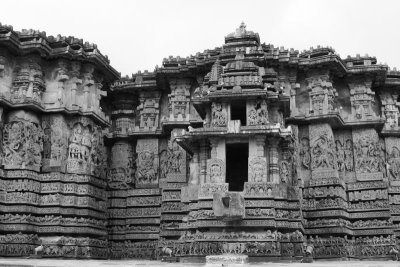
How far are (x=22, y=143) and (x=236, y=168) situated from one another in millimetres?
9267

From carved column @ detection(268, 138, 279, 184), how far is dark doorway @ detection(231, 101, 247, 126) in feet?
6.76

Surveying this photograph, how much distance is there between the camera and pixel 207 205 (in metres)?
18.5

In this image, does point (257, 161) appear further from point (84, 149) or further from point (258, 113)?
point (84, 149)

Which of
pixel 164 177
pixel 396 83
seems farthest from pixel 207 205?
pixel 396 83

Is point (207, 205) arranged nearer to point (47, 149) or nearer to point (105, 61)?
point (47, 149)

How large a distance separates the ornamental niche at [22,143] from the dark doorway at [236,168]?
8.29 metres

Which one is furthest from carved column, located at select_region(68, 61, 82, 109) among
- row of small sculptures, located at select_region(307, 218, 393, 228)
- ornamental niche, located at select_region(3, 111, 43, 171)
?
row of small sculptures, located at select_region(307, 218, 393, 228)

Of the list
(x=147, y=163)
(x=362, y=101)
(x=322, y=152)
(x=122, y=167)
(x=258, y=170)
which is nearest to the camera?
(x=258, y=170)

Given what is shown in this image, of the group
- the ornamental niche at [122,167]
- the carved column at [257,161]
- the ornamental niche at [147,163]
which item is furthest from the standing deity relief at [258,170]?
the ornamental niche at [122,167]

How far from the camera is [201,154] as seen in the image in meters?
20.1

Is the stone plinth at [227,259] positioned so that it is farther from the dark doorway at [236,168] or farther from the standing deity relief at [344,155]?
the standing deity relief at [344,155]

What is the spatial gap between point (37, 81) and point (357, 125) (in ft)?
49.4

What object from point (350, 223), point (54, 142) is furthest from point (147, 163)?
point (350, 223)

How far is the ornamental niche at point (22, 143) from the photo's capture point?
21078 millimetres
